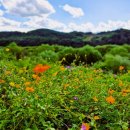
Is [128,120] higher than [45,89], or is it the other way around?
[45,89]

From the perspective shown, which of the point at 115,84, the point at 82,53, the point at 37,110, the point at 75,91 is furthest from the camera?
the point at 82,53

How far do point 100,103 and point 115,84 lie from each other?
1833mm

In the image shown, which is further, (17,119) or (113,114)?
(113,114)

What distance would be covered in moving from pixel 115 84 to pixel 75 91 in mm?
1534

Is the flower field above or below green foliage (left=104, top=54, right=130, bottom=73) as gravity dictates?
above

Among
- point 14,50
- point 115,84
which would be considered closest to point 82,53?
point 14,50

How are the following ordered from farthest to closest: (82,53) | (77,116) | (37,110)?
(82,53)
(77,116)
(37,110)

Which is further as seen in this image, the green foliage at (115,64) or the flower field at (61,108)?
the green foliage at (115,64)

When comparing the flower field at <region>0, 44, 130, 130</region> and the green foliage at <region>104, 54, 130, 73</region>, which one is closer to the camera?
the flower field at <region>0, 44, 130, 130</region>

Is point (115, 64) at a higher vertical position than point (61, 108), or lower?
lower

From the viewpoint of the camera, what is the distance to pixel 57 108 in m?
3.62

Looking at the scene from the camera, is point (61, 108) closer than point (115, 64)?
Yes

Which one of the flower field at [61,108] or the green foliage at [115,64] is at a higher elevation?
the flower field at [61,108]

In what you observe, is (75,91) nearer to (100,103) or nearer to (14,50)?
(100,103)
